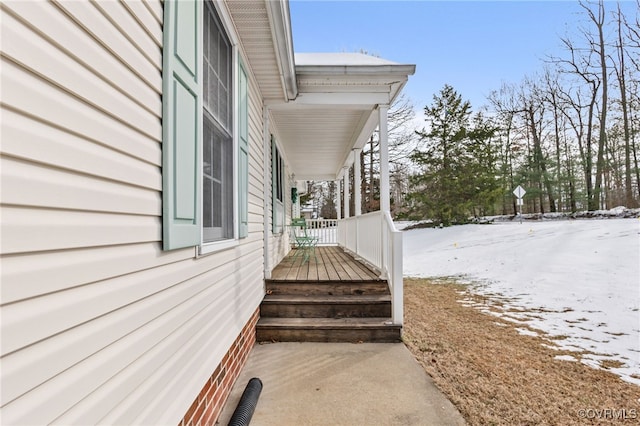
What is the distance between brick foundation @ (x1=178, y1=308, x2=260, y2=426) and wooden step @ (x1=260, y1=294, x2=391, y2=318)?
1.90 feet

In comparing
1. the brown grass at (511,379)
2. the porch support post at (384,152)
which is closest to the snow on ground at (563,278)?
the brown grass at (511,379)

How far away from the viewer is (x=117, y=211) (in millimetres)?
1126

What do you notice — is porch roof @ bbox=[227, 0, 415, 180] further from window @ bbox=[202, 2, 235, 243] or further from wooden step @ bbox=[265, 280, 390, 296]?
wooden step @ bbox=[265, 280, 390, 296]

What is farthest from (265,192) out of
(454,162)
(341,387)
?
(454,162)

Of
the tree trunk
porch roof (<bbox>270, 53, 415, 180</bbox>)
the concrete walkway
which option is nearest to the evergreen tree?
the tree trunk

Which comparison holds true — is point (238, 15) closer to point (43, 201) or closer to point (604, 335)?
point (43, 201)

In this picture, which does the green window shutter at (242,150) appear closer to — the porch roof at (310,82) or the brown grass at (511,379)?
the porch roof at (310,82)

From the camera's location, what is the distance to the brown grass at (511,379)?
2.29m

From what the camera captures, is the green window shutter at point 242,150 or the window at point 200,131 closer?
the window at point 200,131

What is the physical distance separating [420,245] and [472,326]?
33.7ft

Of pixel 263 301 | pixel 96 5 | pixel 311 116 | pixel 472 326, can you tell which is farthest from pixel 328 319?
pixel 96 5

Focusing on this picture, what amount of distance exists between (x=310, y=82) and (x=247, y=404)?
356 centimetres

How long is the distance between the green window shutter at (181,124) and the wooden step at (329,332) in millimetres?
2197

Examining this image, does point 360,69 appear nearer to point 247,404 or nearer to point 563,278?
point 247,404
